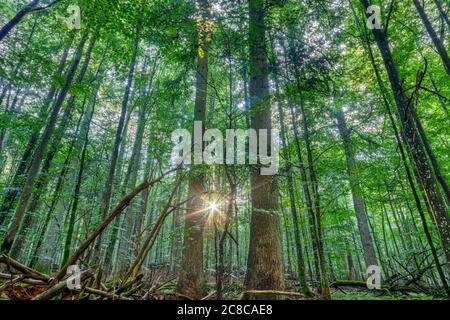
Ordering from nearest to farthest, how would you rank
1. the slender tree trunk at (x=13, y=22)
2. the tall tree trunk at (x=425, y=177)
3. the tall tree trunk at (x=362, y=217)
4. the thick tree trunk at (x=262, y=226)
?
1. the tall tree trunk at (x=425, y=177)
2. the slender tree trunk at (x=13, y=22)
3. the thick tree trunk at (x=262, y=226)
4. the tall tree trunk at (x=362, y=217)

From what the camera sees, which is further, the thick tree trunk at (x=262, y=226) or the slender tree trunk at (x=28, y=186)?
the thick tree trunk at (x=262, y=226)

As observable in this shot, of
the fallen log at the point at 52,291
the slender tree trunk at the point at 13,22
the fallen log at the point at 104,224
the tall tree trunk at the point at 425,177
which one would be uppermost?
the slender tree trunk at the point at 13,22

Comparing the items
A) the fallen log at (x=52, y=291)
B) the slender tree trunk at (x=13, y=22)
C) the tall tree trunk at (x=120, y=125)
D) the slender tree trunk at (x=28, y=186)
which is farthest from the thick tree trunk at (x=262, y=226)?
the slender tree trunk at (x=13, y=22)

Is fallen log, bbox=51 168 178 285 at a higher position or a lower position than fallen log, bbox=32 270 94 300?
higher

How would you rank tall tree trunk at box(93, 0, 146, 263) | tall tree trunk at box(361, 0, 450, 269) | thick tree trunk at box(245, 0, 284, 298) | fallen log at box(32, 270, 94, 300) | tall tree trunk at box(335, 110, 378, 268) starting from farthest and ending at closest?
tall tree trunk at box(335, 110, 378, 268) < thick tree trunk at box(245, 0, 284, 298) < tall tree trunk at box(93, 0, 146, 263) < tall tree trunk at box(361, 0, 450, 269) < fallen log at box(32, 270, 94, 300)

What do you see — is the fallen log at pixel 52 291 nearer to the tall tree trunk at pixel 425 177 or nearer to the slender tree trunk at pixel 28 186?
the slender tree trunk at pixel 28 186

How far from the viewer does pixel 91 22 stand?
5117 millimetres

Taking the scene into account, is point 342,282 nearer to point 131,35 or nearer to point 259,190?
point 259,190

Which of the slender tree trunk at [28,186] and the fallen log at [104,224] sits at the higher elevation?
the slender tree trunk at [28,186]

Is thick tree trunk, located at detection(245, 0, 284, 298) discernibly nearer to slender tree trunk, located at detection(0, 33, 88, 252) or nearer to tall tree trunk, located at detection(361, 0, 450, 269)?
tall tree trunk, located at detection(361, 0, 450, 269)

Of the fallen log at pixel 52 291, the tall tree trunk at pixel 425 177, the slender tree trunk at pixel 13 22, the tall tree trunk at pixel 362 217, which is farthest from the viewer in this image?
the tall tree trunk at pixel 362 217

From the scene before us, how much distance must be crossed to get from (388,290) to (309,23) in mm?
6810

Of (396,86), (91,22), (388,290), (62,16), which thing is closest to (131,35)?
(91,22)

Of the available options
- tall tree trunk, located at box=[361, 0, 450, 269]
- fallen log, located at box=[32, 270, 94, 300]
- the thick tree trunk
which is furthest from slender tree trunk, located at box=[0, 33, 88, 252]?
tall tree trunk, located at box=[361, 0, 450, 269]
